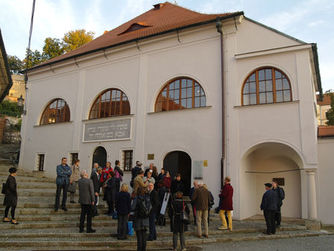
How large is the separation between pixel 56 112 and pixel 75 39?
16125 mm

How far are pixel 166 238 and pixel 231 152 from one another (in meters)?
5.40

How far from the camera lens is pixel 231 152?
42.5ft

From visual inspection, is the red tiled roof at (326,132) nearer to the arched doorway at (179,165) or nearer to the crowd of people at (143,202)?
the crowd of people at (143,202)

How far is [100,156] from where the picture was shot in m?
17.0

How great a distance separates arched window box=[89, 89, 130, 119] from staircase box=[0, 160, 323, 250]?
6.01m

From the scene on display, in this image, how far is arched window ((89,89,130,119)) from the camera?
16.7 meters

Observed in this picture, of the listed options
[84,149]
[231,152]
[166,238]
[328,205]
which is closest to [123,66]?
[84,149]

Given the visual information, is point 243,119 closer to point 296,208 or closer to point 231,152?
point 231,152

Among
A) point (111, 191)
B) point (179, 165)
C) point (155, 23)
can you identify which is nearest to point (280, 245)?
point (111, 191)

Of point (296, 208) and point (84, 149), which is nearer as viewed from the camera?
point (296, 208)

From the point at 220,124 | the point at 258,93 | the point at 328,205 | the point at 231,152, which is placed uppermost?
the point at 258,93

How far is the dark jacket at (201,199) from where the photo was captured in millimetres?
8914

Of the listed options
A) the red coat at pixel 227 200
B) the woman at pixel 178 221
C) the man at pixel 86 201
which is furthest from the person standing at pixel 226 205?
the man at pixel 86 201

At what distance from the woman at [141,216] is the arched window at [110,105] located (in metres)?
9.24
